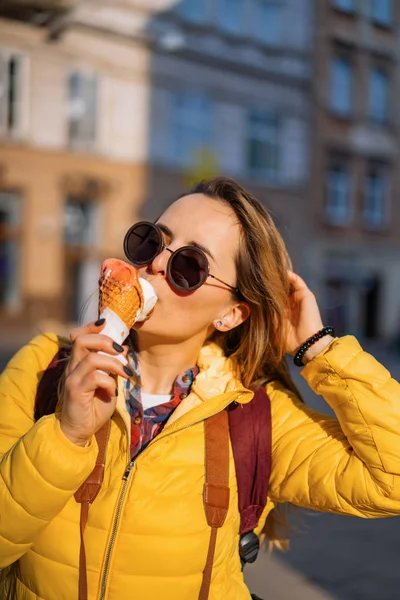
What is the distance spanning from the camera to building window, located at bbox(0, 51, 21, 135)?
1758 cm

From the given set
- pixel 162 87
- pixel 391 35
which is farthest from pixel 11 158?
pixel 391 35

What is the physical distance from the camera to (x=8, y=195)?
18.0 metres

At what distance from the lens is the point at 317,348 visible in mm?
2111

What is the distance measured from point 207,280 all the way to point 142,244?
0.75 feet

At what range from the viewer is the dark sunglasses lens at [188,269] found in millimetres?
1992

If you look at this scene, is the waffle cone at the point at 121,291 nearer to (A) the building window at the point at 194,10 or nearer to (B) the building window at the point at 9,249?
(B) the building window at the point at 9,249

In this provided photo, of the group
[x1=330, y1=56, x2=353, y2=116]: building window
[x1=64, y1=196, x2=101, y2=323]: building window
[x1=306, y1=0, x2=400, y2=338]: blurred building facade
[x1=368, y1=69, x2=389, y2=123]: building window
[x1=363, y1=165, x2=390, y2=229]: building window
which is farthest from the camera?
[x1=363, y1=165, x2=390, y2=229]: building window

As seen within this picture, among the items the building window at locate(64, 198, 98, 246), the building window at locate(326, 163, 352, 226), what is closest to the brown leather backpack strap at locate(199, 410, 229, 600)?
the building window at locate(64, 198, 98, 246)

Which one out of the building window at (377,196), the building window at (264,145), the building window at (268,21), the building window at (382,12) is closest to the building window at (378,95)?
the building window at (382,12)

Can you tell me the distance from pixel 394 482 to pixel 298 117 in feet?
71.5

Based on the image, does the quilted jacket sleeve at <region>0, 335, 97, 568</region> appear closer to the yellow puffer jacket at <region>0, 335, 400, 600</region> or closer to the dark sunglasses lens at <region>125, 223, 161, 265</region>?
the yellow puffer jacket at <region>0, 335, 400, 600</region>

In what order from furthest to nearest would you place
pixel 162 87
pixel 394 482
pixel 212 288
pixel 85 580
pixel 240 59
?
pixel 240 59, pixel 162 87, pixel 212 288, pixel 394 482, pixel 85 580

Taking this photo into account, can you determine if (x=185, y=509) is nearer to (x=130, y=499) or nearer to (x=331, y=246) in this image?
(x=130, y=499)

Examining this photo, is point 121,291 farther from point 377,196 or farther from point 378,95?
point 378,95
